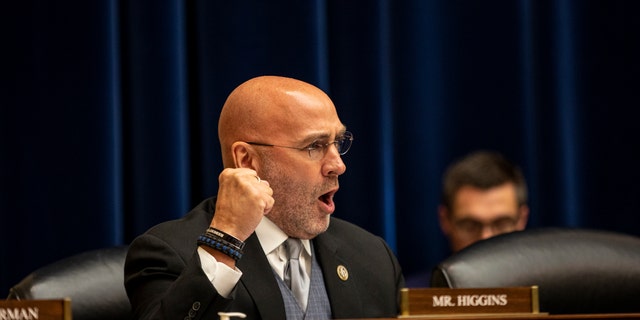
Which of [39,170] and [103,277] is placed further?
[39,170]

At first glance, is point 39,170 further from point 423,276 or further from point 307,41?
point 423,276

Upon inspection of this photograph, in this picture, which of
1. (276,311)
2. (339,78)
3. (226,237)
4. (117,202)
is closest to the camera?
(226,237)

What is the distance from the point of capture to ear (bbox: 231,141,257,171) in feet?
7.94

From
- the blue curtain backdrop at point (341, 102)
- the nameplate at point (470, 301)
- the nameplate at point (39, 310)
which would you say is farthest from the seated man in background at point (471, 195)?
the nameplate at point (39, 310)

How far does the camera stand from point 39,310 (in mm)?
1591

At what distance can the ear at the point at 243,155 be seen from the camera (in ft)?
7.94

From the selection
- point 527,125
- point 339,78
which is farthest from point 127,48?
point 527,125

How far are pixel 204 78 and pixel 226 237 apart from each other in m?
1.24

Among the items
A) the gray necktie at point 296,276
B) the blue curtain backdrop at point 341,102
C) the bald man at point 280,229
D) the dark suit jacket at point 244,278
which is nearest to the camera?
the dark suit jacket at point 244,278

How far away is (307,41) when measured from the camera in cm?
322

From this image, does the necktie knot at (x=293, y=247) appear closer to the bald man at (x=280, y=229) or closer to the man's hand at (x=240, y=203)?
the bald man at (x=280, y=229)

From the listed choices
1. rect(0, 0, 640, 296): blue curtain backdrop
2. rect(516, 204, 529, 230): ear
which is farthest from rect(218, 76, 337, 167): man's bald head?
rect(516, 204, 529, 230): ear

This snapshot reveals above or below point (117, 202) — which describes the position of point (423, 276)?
below

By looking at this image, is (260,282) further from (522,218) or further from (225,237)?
(522,218)
